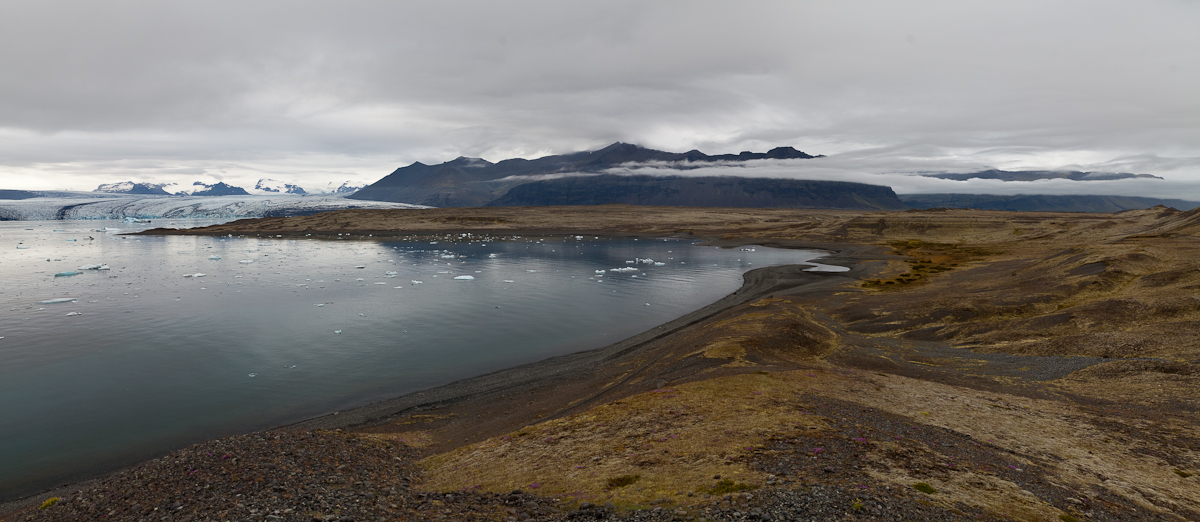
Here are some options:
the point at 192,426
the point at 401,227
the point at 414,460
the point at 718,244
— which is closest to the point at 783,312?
the point at 414,460

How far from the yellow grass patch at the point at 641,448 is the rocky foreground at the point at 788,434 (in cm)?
9

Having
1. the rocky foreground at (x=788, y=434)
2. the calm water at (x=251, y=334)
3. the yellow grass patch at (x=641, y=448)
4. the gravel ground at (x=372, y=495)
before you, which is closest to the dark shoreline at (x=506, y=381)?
the rocky foreground at (x=788, y=434)

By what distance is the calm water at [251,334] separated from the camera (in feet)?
73.9

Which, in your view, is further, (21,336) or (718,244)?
(718,244)

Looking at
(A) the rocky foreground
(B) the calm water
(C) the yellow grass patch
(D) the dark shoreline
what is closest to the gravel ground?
(A) the rocky foreground

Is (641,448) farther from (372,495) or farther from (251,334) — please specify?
(251,334)

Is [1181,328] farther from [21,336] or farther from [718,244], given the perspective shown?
[718,244]

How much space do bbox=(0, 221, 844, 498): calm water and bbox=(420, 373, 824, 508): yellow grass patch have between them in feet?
41.6

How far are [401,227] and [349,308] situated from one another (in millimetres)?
128178

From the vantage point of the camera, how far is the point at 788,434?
14.4 m

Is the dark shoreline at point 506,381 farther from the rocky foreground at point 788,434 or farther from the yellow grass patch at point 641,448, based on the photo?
the yellow grass patch at point 641,448

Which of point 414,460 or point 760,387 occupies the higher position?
point 760,387

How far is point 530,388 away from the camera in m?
26.4

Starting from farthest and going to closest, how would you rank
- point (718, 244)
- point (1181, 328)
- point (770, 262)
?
point (718, 244) < point (770, 262) < point (1181, 328)
